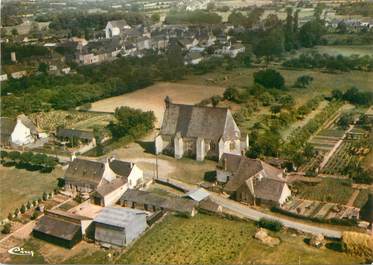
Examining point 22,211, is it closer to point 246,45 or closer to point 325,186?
point 325,186

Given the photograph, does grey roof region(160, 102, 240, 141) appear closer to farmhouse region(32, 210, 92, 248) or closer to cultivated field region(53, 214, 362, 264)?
cultivated field region(53, 214, 362, 264)

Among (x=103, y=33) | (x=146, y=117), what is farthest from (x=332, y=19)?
(x=146, y=117)

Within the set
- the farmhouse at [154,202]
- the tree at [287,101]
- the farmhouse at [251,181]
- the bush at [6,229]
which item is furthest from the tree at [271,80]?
the bush at [6,229]

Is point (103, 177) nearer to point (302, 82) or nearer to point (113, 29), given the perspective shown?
point (302, 82)

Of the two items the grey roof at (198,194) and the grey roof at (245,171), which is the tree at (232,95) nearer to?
the grey roof at (245,171)

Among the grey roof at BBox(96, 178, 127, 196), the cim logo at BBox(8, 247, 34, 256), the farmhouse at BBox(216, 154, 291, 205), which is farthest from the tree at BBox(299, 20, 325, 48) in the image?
the cim logo at BBox(8, 247, 34, 256)
